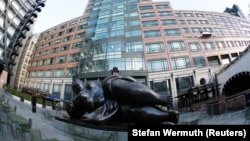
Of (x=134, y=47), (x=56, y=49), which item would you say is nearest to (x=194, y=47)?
(x=134, y=47)

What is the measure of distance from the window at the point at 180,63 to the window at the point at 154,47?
111 inches

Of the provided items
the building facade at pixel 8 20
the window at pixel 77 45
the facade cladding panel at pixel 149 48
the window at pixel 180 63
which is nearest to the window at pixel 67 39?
the facade cladding panel at pixel 149 48

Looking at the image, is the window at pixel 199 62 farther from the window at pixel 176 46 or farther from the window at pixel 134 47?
the window at pixel 134 47

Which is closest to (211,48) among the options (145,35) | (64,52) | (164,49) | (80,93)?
(164,49)

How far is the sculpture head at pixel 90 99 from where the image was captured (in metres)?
7.75

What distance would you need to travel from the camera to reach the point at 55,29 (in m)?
50.0

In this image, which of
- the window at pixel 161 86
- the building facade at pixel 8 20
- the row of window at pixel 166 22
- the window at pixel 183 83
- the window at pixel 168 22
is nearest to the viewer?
the building facade at pixel 8 20

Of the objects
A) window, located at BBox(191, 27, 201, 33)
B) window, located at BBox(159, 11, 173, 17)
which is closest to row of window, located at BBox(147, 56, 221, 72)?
window, located at BBox(191, 27, 201, 33)

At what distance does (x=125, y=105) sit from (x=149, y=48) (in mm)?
31024

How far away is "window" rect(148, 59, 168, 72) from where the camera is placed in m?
35.0

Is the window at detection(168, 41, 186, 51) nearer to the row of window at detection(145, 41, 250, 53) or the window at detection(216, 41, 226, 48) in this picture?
the row of window at detection(145, 41, 250, 53)

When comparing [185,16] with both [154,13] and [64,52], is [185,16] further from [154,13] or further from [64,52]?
[64,52]

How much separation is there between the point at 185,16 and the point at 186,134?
3976cm

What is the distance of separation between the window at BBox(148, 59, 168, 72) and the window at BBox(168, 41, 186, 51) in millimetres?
2867
